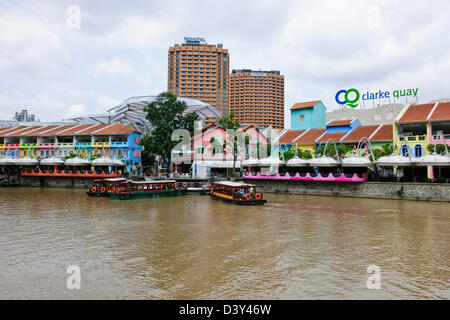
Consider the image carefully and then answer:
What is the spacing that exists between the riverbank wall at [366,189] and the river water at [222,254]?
6903 mm

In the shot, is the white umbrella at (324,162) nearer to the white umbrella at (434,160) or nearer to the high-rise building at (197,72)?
the white umbrella at (434,160)

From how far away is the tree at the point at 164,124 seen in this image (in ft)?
142

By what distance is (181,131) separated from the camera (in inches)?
1784

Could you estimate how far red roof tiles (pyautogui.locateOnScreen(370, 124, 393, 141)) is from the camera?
37.4 m

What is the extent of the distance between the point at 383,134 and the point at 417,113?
4.43m

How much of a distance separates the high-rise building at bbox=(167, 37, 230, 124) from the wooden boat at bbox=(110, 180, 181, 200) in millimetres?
74959

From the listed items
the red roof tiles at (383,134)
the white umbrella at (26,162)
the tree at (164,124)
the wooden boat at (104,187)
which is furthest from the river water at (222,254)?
the white umbrella at (26,162)

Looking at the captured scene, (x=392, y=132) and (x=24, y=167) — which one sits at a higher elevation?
(x=392, y=132)

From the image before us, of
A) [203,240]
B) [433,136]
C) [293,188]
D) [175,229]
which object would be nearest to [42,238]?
[175,229]

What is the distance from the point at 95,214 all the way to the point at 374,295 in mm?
17399

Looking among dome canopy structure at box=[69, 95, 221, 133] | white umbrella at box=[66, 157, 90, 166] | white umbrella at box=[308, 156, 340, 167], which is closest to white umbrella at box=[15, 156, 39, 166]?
white umbrella at box=[66, 157, 90, 166]

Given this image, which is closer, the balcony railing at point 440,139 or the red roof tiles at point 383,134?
the balcony railing at point 440,139
